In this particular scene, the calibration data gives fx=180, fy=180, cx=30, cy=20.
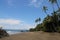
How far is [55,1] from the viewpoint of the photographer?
5931 cm

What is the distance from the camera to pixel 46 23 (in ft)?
Result: 159

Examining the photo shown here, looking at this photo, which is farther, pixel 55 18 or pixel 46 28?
pixel 55 18

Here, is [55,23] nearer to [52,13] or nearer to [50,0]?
[52,13]

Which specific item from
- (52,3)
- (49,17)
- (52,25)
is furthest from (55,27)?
(52,3)

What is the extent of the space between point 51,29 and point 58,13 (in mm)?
8538

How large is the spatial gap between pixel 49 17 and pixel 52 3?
29.7ft

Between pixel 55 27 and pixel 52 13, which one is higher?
pixel 52 13

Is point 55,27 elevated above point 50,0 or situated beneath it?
situated beneath

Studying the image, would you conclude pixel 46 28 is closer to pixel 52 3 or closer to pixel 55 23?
pixel 55 23

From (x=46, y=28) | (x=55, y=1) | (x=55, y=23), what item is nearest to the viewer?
(x=46, y=28)

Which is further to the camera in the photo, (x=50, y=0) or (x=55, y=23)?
(x=50, y=0)

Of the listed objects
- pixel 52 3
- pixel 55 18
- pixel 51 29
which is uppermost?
pixel 52 3

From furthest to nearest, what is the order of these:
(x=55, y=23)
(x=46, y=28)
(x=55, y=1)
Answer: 1. (x=55, y=1)
2. (x=55, y=23)
3. (x=46, y=28)

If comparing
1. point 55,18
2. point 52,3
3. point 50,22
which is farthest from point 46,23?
point 52,3
